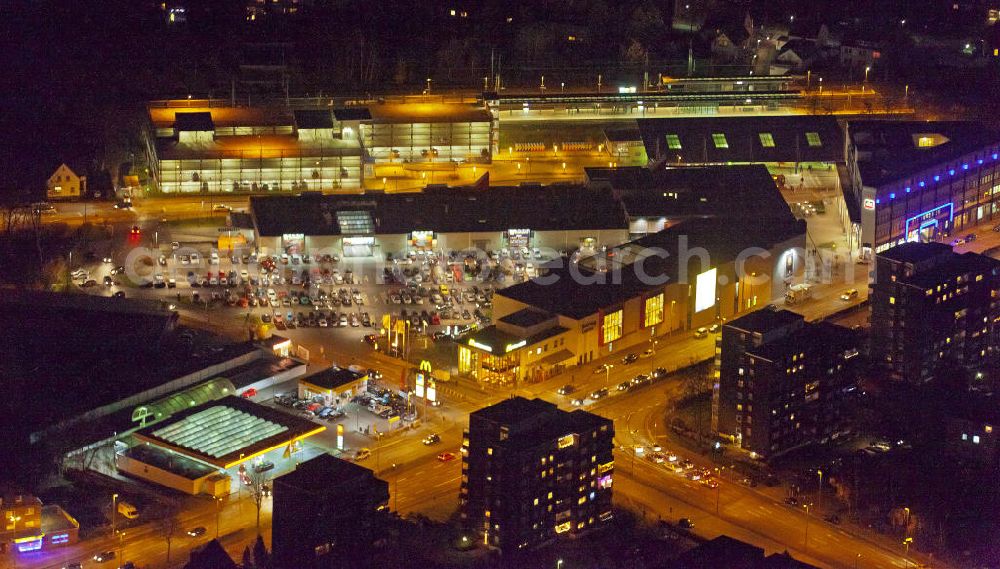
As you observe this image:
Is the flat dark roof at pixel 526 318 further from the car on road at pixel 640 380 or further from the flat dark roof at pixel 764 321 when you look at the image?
the flat dark roof at pixel 764 321

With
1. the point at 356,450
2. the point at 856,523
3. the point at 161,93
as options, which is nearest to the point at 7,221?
the point at 161,93

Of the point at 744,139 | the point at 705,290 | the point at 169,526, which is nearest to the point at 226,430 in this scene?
the point at 169,526

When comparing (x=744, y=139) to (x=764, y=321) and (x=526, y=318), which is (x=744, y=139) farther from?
(x=764, y=321)

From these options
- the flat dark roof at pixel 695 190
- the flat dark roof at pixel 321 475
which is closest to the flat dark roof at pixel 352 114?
the flat dark roof at pixel 695 190

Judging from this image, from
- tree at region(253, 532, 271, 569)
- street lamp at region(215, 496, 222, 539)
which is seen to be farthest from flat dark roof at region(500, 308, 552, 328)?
tree at region(253, 532, 271, 569)

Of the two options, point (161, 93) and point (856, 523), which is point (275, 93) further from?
point (856, 523)

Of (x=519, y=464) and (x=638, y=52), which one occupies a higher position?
(x=638, y=52)
